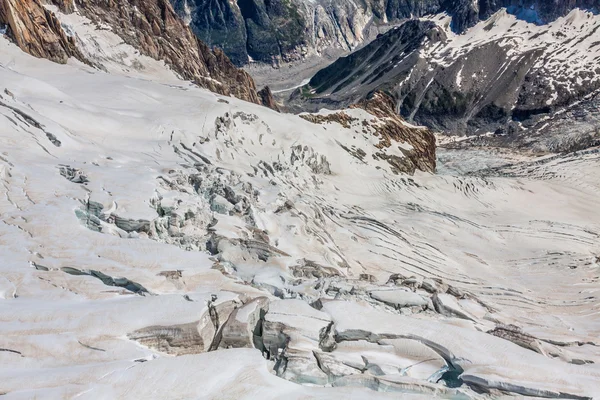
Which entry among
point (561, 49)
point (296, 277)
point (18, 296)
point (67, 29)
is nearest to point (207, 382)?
point (18, 296)

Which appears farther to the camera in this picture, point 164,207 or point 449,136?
point 449,136

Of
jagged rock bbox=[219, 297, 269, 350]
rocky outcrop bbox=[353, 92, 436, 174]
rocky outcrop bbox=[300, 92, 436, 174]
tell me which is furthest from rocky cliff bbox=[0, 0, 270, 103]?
jagged rock bbox=[219, 297, 269, 350]

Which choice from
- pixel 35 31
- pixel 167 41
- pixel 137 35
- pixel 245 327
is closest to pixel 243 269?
pixel 245 327

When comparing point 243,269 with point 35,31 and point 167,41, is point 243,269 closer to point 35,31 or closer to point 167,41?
point 35,31

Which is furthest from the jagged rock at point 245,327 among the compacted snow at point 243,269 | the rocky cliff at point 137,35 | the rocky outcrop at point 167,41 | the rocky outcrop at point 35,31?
the rocky outcrop at point 167,41

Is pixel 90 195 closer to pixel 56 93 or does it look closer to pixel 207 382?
pixel 207 382

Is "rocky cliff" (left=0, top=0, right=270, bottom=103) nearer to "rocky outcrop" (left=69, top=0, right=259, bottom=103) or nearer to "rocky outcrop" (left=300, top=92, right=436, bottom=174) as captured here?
"rocky outcrop" (left=69, top=0, right=259, bottom=103)

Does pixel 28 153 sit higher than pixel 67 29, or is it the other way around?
pixel 67 29
